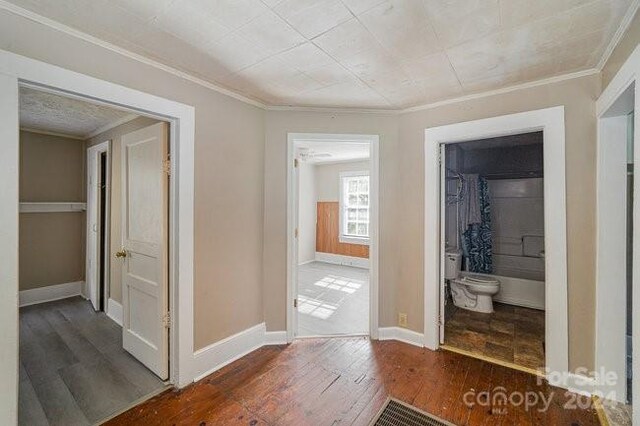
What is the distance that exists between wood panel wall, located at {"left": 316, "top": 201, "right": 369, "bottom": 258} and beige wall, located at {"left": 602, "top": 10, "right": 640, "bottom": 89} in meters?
4.81

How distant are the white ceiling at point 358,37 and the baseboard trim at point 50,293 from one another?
4.01m

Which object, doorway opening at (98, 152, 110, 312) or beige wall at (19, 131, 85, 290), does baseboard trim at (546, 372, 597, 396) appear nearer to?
doorway opening at (98, 152, 110, 312)

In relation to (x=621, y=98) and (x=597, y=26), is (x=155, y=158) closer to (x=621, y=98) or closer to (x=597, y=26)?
(x=597, y=26)

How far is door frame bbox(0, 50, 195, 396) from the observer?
1.39m

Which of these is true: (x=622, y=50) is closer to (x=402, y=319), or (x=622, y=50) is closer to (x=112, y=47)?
(x=402, y=319)

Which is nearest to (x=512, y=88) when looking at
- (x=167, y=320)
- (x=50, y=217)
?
(x=167, y=320)

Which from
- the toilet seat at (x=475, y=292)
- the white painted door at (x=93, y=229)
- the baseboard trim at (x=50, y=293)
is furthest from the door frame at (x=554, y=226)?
the baseboard trim at (x=50, y=293)

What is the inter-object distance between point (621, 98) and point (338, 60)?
167 centimetres

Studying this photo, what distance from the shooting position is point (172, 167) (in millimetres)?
2117

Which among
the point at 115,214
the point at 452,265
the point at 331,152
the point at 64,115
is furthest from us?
the point at 331,152

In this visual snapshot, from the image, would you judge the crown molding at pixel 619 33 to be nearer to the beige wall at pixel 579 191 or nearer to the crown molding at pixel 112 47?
the beige wall at pixel 579 191

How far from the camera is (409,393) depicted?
203cm

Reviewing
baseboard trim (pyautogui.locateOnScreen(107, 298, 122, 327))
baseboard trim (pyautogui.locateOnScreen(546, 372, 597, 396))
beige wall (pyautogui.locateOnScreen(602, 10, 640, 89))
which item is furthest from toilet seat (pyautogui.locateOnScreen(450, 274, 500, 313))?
baseboard trim (pyautogui.locateOnScreen(107, 298, 122, 327))

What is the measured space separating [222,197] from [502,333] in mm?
3198
